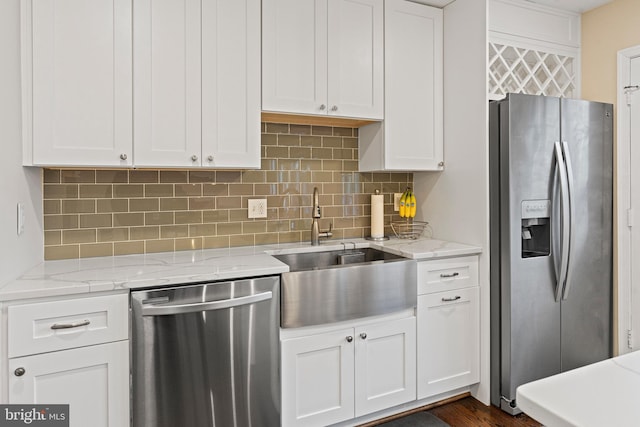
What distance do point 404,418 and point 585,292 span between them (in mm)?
1439

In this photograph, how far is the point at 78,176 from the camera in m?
2.20

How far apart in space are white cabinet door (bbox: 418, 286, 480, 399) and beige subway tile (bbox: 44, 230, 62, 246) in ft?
6.66

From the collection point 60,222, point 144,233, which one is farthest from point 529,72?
point 60,222

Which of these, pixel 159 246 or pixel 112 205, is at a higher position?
pixel 112 205

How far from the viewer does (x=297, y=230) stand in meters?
2.74

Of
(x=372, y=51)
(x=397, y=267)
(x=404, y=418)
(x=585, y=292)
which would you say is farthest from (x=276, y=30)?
(x=585, y=292)

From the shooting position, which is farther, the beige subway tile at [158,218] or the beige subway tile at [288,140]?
the beige subway tile at [288,140]

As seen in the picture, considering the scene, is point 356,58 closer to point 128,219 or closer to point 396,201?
point 396,201

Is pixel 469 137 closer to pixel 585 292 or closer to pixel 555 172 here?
pixel 555 172

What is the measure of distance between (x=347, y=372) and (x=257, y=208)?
1143mm

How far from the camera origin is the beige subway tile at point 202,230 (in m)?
2.46

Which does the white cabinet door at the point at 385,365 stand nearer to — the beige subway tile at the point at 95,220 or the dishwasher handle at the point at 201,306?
the dishwasher handle at the point at 201,306

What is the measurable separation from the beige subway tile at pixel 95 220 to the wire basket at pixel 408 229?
1875 millimetres

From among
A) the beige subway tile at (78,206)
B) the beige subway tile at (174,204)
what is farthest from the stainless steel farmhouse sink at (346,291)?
the beige subway tile at (78,206)
